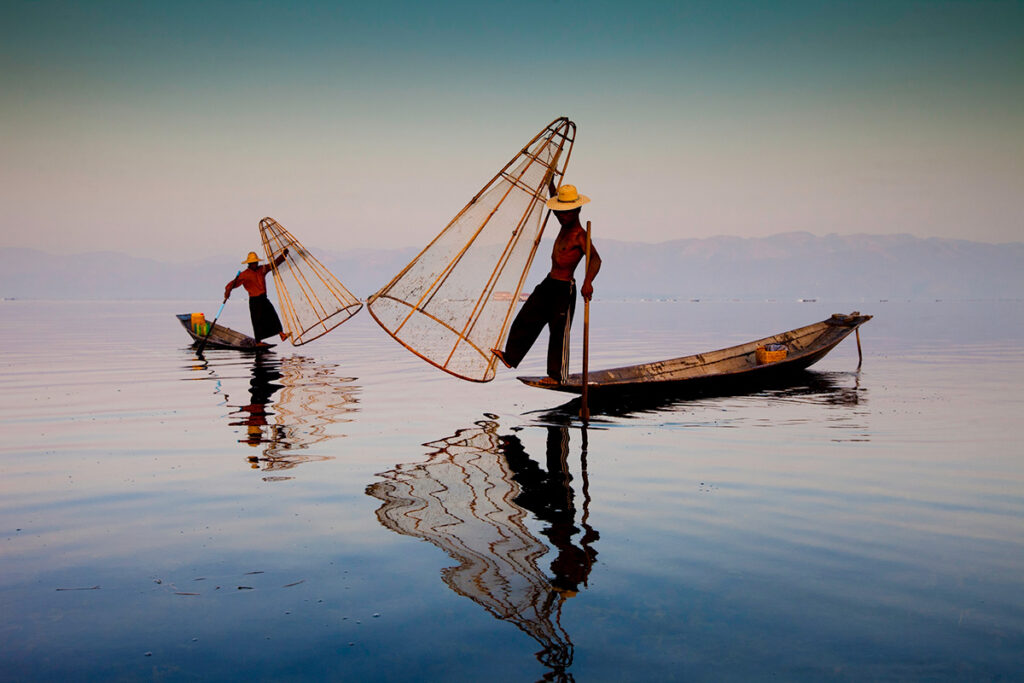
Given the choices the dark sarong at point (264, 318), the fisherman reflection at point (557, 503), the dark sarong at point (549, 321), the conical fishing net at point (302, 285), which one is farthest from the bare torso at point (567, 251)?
the dark sarong at point (264, 318)

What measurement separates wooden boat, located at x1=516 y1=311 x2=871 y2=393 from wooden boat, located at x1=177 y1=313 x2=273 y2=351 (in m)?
13.9

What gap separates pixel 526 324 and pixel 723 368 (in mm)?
6734

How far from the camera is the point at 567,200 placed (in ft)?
36.2

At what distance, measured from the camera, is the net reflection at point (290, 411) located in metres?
9.27

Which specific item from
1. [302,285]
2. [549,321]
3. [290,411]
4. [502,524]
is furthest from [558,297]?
[302,285]

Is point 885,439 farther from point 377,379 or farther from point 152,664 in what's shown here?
point 377,379

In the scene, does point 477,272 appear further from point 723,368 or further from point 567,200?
point 723,368

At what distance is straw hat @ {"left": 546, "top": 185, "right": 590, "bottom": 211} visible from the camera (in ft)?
35.9

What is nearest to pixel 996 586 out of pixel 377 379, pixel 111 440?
pixel 111 440

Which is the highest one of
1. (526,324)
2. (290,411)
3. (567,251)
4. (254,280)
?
(254,280)

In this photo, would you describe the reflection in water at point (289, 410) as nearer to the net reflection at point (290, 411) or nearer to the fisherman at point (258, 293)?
the net reflection at point (290, 411)

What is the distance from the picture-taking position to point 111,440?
10.1 meters

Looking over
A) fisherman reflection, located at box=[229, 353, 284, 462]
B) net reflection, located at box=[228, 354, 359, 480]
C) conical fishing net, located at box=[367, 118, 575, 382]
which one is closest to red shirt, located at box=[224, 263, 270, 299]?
net reflection, located at box=[228, 354, 359, 480]

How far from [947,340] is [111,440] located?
32643 mm
